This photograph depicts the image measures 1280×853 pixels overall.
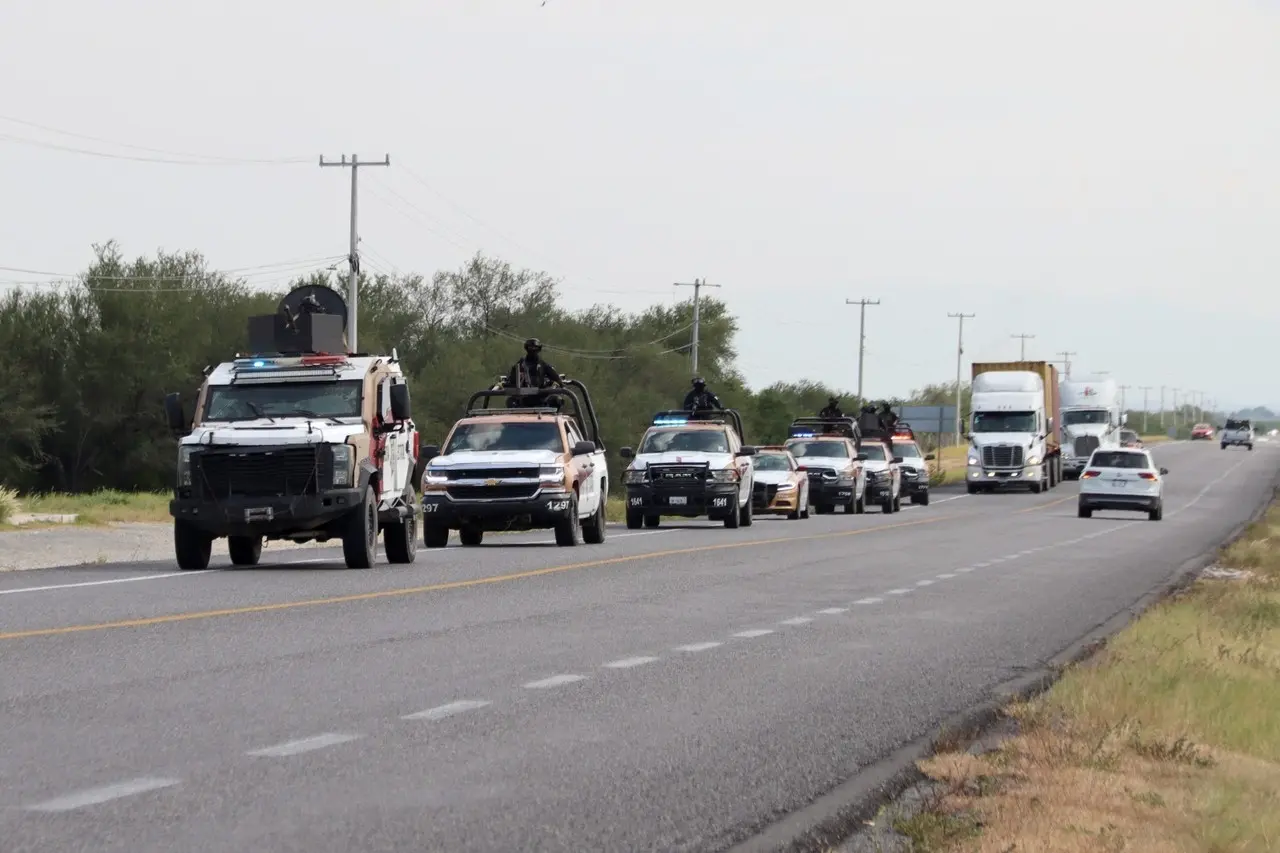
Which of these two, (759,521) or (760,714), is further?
(759,521)

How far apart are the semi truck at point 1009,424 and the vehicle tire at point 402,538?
4911 centimetres

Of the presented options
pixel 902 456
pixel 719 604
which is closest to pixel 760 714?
pixel 719 604

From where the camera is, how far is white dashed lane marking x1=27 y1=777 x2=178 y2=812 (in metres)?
7.77

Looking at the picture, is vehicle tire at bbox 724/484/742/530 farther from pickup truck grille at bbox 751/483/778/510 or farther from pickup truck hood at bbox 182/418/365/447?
pickup truck hood at bbox 182/418/365/447

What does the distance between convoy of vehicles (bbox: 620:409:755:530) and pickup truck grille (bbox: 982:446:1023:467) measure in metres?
33.6

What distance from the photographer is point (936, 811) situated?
834cm

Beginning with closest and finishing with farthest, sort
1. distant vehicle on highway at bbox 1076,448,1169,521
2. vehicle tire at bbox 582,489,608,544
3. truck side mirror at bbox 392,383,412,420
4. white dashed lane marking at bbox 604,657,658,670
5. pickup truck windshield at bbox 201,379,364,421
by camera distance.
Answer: white dashed lane marking at bbox 604,657,658,670 → pickup truck windshield at bbox 201,379,364,421 → truck side mirror at bbox 392,383,412,420 → vehicle tire at bbox 582,489,608,544 → distant vehicle on highway at bbox 1076,448,1169,521

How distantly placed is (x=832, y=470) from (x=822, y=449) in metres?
1.08

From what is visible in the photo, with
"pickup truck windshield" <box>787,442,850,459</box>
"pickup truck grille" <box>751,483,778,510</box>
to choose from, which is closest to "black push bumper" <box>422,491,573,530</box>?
"pickup truck grille" <box>751,483,778,510</box>

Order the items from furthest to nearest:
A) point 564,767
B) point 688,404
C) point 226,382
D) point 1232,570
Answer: point 688,404 → point 1232,570 → point 226,382 → point 564,767

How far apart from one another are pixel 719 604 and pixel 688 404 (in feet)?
99.7

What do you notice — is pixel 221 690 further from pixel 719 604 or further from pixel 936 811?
pixel 719 604

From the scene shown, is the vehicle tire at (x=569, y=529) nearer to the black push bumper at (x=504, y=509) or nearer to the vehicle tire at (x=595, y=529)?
the black push bumper at (x=504, y=509)

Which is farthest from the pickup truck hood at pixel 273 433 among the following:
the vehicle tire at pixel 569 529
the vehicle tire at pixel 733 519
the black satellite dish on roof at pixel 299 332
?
the vehicle tire at pixel 733 519
